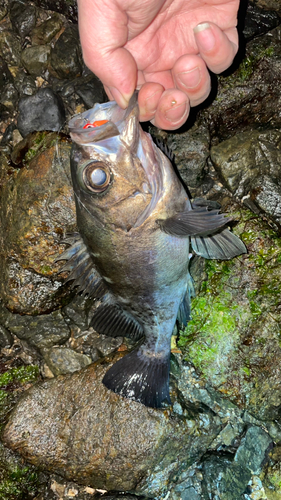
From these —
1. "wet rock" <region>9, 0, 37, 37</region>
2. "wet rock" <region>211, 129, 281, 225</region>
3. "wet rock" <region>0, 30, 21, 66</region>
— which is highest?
"wet rock" <region>9, 0, 37, 37</region>

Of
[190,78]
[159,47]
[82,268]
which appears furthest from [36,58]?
[82,268]

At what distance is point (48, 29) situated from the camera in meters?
5.44

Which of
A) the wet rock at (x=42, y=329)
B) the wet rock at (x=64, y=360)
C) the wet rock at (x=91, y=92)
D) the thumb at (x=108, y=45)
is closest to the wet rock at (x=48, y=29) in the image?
the wet rock at (x=91, y=92)

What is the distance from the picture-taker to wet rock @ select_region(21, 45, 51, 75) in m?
5.46

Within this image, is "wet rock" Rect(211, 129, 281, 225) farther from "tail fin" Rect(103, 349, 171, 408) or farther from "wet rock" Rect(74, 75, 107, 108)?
"tail fin" Rect(103, 349, 171, 408)

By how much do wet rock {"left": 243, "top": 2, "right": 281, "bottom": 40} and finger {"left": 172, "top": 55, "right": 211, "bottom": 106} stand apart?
1.63m

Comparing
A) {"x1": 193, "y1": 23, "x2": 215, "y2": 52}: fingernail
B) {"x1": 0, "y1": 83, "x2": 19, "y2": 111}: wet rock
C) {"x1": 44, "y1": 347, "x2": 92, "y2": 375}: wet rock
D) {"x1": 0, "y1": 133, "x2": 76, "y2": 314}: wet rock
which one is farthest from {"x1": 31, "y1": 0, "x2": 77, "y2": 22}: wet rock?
{"x1": 44, "y1": 347, "x2": 92, "y2": 375}: wet rock

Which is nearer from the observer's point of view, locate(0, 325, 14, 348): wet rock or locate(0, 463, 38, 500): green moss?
locate(0, 463, 38, 500): green moss

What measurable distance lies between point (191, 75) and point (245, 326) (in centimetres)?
272

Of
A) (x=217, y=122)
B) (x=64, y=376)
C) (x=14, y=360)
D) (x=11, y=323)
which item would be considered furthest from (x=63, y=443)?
(x=217, y=122)

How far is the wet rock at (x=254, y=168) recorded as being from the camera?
4426mm

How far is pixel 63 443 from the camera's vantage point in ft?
14.4

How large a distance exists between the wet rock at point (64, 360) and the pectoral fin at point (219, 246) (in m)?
2.26

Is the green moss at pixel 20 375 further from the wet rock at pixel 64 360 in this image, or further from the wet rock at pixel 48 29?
the wet rock at pixel 48 29
